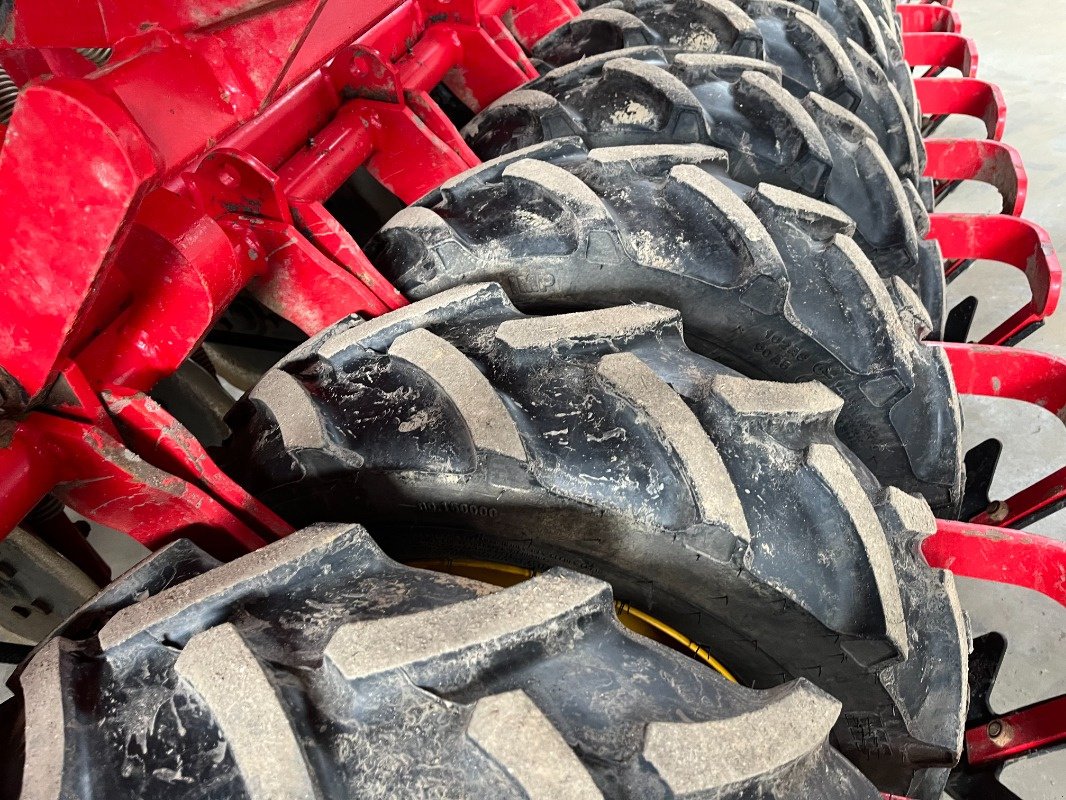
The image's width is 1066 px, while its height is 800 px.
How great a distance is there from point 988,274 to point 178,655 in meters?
2.85

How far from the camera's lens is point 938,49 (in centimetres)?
317

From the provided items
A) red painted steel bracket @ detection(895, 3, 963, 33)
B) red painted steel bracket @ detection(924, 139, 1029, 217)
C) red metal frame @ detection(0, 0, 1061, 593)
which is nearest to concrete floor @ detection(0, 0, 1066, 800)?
red metal frame @ detection(0, 0, 1061, 593)

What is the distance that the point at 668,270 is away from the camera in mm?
1190

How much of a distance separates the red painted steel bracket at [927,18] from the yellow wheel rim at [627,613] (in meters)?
3.17

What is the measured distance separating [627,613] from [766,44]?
60.5 inches

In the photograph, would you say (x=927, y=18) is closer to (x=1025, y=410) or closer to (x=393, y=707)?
(x=1025, y=410)

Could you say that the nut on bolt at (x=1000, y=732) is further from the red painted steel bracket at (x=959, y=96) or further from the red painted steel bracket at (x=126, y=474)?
the red painted steel bracket at (x=959, y=96)

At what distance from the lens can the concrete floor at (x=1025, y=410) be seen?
1716mm

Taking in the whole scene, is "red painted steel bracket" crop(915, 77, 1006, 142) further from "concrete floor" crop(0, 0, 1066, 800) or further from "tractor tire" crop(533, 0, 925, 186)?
"tractor tire" crop(533, 0, 925, 186)

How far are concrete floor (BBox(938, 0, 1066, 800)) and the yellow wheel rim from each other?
0.97 m

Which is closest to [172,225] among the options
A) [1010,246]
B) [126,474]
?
[126,474]

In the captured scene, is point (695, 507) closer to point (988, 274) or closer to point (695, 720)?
point (695, 720)

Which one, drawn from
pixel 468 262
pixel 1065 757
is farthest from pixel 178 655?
pixel 1065 757

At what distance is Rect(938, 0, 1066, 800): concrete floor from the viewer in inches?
67.6
